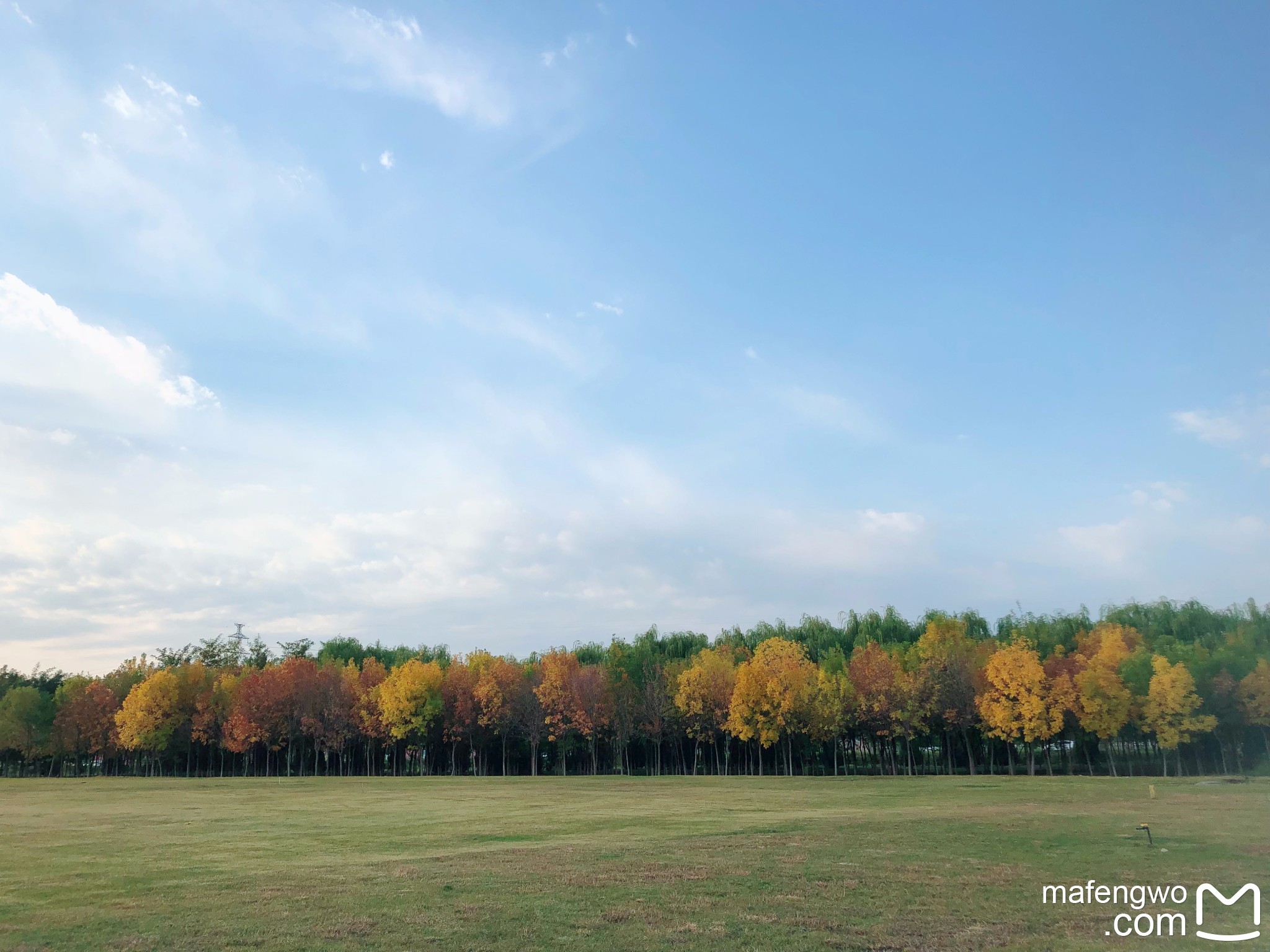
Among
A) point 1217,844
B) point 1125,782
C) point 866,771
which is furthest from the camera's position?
point 866,771

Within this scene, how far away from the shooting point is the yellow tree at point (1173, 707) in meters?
72.5

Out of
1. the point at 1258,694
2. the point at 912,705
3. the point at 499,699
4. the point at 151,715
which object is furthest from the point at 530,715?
the point at 1258,694

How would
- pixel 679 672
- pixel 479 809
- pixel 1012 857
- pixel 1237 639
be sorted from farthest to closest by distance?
pixel 679 672
pixel 1237 639
pixel 479 809
pixel 1012 857

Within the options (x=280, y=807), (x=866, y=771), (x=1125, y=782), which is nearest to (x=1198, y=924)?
(x=280, y=807)

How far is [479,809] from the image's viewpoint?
1658 inches

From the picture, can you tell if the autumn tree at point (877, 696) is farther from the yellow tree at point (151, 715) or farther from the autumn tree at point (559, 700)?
the yellow tree at point (151, 715)

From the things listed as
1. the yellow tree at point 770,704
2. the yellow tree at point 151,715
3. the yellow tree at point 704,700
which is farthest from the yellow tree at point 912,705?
the yellow tree at point 151,715

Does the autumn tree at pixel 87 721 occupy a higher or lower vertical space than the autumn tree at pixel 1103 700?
lower

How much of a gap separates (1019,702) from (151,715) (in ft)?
323

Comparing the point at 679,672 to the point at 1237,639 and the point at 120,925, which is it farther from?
the point at 120,925

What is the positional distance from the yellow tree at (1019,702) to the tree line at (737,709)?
0.69 feet

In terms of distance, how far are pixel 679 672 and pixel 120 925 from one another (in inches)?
3442

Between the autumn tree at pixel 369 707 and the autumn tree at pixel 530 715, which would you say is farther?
the autumn tree at pixel 369 707

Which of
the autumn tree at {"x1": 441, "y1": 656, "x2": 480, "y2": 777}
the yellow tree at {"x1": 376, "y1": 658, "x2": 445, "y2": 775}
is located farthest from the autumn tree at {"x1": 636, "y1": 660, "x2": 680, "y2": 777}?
the yellow tree at {"x1": 376, "y1": 658, "x2": 445, "y2": 775}
